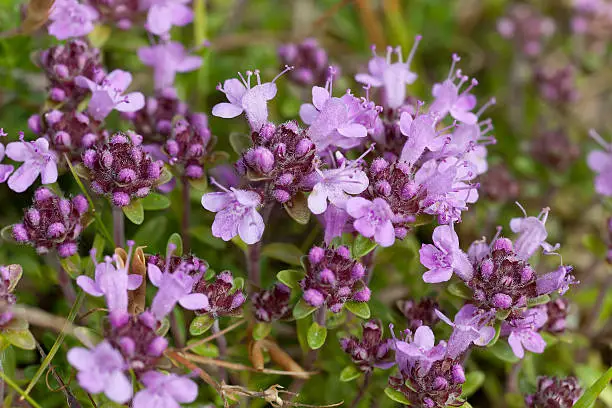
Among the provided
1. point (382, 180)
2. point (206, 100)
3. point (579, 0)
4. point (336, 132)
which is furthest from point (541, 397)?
point (579, 0)

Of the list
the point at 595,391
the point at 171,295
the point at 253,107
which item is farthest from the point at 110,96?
the point at 595,391

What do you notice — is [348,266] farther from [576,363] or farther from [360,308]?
[576,363]

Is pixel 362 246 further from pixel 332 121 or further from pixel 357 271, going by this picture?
pixel 332 121

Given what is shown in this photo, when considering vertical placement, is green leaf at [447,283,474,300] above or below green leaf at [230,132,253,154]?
below


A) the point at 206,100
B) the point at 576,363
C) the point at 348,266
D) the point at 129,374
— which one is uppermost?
the point at 348,266

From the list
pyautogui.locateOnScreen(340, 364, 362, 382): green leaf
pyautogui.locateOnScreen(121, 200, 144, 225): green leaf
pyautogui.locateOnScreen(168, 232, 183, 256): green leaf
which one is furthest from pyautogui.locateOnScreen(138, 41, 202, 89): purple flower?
pyautogui.locateOnScreen(340, 364, 362, 382): green leaf

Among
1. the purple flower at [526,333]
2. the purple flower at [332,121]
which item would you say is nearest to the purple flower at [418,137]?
the purple flower at [332,121]

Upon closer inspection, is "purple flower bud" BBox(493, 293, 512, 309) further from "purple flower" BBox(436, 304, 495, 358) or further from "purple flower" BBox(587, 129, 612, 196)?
"purple flower" BBox(587, 129, 612, 196)
